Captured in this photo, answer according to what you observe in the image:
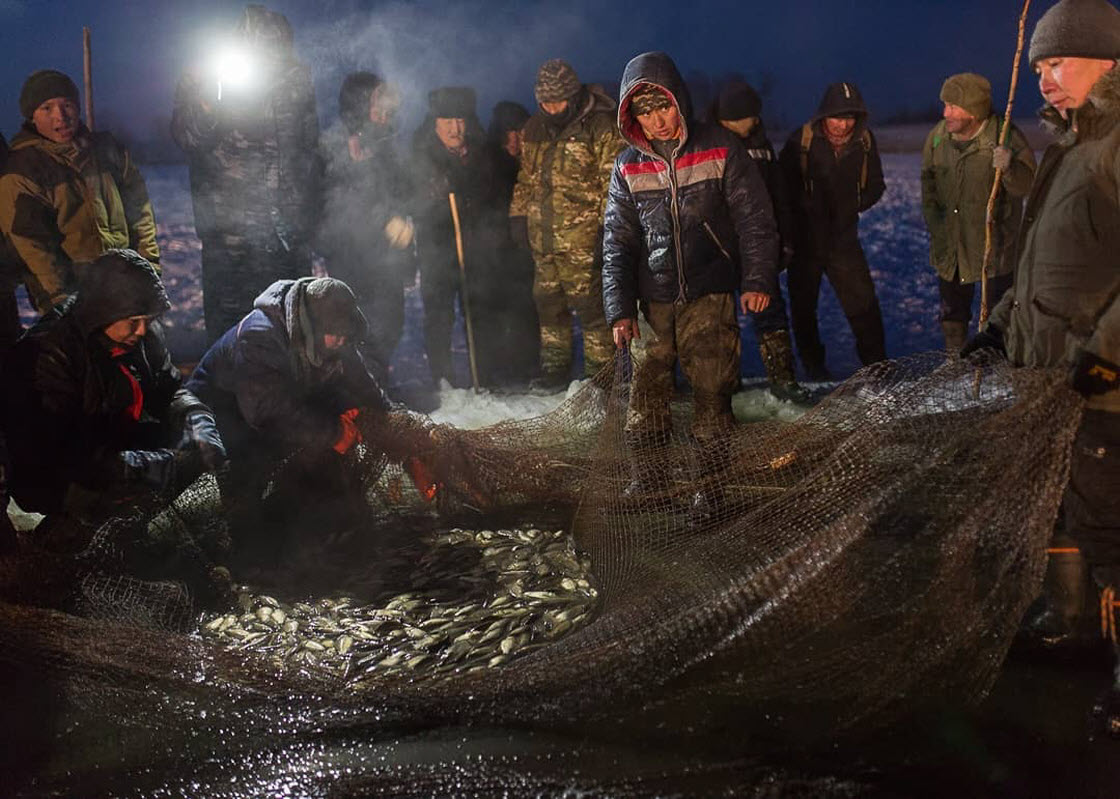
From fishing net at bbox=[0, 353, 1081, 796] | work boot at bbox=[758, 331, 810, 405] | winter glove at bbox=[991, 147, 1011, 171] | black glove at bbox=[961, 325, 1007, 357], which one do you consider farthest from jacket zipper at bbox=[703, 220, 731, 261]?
black glove at bbox=[961, 325, 1007, 357]

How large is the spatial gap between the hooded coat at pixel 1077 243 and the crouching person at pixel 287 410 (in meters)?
3.63

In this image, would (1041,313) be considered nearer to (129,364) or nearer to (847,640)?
(847,640)

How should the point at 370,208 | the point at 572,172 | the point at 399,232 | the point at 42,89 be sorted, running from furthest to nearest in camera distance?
the point at 399,232
the point at 370,208
the point at 572,172
the point at 42,89

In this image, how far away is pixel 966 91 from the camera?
7.23 metres

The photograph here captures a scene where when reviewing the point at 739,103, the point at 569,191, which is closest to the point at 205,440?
the point at 569,191

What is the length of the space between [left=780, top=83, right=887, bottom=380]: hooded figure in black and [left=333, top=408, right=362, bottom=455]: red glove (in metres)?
4.30

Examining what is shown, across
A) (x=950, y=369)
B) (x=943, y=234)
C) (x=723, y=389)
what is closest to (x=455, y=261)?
(x=723, y=389)

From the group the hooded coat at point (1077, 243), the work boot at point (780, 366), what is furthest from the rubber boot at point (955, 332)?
the hooded coat at point (1077, 243)

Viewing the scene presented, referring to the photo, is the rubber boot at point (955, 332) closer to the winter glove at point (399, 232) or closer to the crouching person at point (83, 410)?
the winter glove at point (399, 232)

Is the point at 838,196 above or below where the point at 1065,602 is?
above

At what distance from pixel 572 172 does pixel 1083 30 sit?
4.92 metres

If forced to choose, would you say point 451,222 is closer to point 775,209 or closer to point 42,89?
point 775,209

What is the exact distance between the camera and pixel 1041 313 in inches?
145

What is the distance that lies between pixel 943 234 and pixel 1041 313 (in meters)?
4.43
